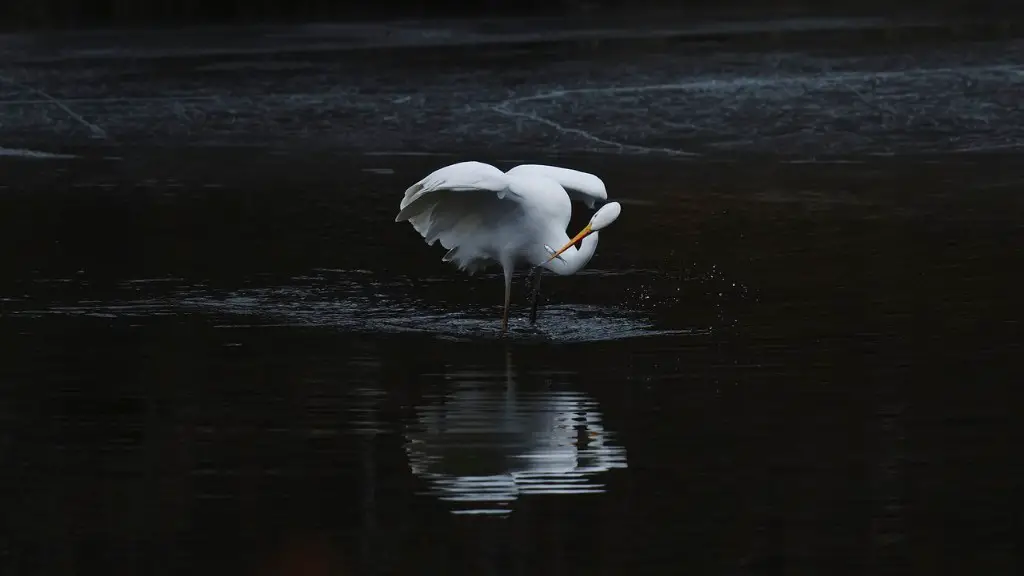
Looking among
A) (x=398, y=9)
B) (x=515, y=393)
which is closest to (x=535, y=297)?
(x=515, y=393)

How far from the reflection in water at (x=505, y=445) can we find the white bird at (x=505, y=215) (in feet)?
5.99

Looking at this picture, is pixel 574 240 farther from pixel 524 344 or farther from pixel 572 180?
pixel 572 180

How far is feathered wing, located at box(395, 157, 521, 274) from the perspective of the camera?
43.4 feet

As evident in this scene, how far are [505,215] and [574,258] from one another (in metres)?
0.57

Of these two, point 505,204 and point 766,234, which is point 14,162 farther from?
point 505,204

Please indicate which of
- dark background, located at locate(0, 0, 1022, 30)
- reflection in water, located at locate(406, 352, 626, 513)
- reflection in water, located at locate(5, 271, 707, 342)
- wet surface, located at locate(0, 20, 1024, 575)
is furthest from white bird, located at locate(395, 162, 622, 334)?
dark background, located at locate(0, 0, 1022, 30)

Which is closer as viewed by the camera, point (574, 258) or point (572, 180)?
point (574, 258)

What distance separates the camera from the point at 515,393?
11539 mm

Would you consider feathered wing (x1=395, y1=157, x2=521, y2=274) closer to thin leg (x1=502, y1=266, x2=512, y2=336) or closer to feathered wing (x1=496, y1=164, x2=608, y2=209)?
thin leg (x1=502, y1=266, x2=512, y2=336)

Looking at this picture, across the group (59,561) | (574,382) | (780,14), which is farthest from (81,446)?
(780,14)

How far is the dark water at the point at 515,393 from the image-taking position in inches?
340

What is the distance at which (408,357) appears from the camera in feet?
41.8

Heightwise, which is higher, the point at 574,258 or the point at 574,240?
the point at 574,240

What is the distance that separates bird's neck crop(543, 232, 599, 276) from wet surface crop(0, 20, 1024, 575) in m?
0.39
